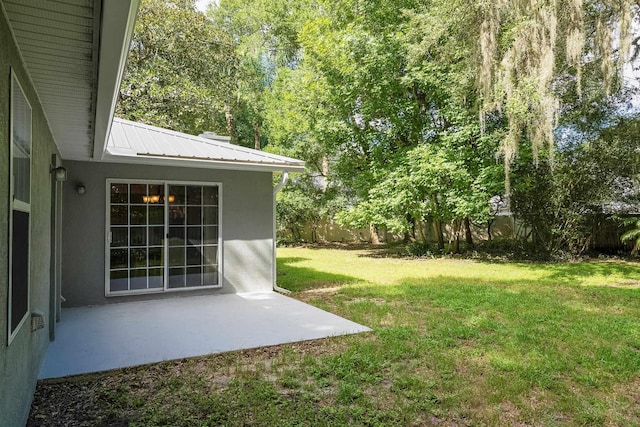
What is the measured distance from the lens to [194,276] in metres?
7.05

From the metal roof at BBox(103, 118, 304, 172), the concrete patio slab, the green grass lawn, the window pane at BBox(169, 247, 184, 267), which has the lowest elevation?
the green grass lawn

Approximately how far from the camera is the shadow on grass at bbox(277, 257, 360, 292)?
27.9ft

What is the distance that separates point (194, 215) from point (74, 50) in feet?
15.9

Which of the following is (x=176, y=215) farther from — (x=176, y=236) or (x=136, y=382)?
(x=136, y=382)

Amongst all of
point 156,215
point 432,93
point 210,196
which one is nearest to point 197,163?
point 210,196

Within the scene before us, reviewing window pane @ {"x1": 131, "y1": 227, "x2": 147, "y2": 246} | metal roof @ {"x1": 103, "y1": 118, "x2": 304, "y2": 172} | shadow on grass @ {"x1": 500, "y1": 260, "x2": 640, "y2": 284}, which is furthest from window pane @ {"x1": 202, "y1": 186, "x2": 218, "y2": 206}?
shadow on grass @ {"x1": 500, "y1": 260, "x2": 640, "y2": 284}

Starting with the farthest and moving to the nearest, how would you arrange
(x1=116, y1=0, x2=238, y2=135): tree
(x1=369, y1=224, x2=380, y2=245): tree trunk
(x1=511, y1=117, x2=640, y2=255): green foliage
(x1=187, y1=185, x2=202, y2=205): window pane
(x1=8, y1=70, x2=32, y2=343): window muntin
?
(x1=369, y1=224, x2=380, y2=245): tree trunk, (x1=116, y1=0, x2=238, y2=135): tree, (x1=511, y1=117, x2=640, y2=255): green foliage, (x1=187, y1=185, x2=202, y2=205): window pane, (x1=8, y1=70, x2=32, y2=343): window muntin

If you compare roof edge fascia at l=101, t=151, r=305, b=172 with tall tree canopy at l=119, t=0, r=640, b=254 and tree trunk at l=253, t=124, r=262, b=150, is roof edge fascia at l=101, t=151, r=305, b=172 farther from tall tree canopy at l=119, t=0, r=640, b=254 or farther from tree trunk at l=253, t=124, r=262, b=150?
tree trunk at l=253, t=124, r=262, b=150

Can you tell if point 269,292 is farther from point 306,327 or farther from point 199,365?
point 199,365

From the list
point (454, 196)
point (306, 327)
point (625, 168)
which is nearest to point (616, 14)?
point (625, 168)

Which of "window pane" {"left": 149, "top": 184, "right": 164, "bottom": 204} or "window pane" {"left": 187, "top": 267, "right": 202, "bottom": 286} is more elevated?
"window pane" {"left": 149, "top": 184, "right": 164, "bottom": 204}

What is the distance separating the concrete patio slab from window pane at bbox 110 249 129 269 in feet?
1.99

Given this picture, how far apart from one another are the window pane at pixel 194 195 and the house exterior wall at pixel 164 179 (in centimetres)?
16

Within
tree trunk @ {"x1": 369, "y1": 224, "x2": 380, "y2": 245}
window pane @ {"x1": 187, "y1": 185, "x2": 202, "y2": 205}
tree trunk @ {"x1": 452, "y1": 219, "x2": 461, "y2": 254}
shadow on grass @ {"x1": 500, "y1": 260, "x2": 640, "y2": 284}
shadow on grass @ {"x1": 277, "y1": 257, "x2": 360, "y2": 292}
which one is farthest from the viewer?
tree trunk @ {"x1": 369, "y1": 224, "x2": 380, "y2": 245}
